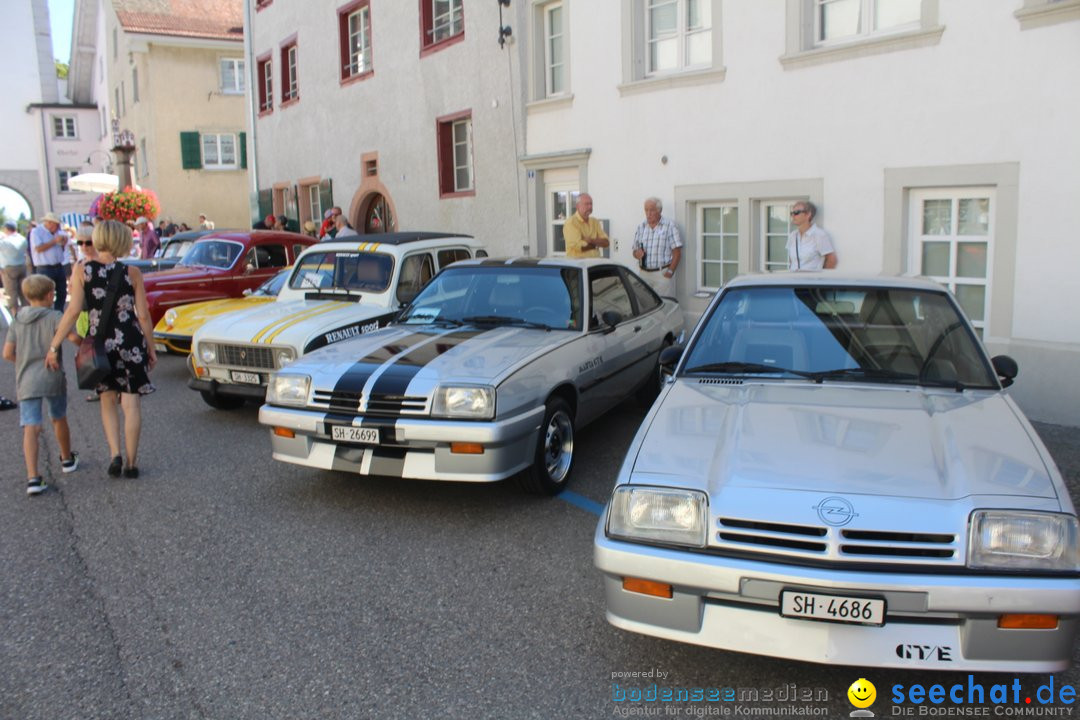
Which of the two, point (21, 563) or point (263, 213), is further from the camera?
point (263, 213)

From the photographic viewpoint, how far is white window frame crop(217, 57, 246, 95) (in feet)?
108

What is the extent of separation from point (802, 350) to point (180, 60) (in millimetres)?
32960

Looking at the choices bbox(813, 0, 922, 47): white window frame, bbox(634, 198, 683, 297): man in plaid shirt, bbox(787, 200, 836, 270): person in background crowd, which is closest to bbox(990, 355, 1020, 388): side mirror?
bbox(787, 200, 836, 270): person in background crowd

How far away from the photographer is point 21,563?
4.98 metres

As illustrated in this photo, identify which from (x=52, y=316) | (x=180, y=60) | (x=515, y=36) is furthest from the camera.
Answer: (x=180, y=60)

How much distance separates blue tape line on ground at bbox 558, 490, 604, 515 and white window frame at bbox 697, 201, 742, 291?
213 inches

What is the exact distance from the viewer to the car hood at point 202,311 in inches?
376

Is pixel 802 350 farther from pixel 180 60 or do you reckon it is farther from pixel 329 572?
pixel 180 60

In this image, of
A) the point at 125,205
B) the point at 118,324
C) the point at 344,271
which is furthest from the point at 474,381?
Result: the point at 125,205

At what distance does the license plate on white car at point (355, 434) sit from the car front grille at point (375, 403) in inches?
4.2

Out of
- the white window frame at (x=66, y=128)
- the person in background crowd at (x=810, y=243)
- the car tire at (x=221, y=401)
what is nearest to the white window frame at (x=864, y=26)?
the person in background crowd at (x=810, y=243)

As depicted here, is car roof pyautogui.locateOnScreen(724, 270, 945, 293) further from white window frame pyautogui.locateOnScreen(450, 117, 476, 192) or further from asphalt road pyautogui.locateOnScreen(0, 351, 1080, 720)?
white window frame pyautogui.locateOnScreen(450, 117, 476, 192)

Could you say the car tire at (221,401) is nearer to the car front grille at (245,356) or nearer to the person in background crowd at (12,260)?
the car front grille at (245,356)

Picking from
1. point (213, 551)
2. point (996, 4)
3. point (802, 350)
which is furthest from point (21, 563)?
point (996, 4)
